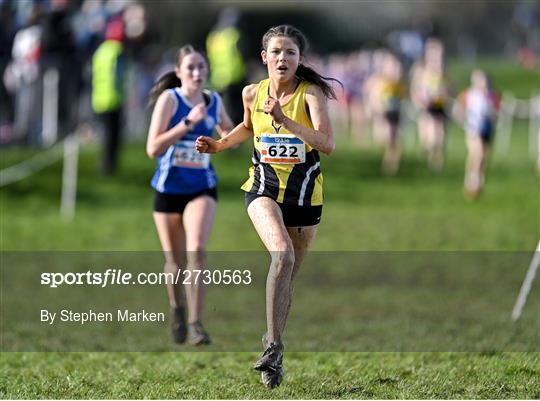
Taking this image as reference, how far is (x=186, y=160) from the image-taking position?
9359 millimetres

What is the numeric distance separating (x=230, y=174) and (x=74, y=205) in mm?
4188

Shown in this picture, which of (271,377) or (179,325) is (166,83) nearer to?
(179,325)

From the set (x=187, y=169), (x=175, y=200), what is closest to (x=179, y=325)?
(x=175, y=200)

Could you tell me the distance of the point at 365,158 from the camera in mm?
27297

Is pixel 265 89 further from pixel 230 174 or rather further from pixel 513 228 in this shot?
pixel 230 174

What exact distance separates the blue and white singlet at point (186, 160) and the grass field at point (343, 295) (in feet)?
4.03

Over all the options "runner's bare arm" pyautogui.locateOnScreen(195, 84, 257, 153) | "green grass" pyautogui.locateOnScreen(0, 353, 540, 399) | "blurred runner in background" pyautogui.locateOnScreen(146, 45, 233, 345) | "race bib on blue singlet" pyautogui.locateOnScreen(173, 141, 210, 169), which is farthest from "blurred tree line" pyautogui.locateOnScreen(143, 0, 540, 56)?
"runner's bare arm" pyautogui.locateOnScreen(195, 84, 257, 153)

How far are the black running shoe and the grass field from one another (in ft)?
0.58

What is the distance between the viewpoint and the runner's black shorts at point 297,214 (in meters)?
7.50

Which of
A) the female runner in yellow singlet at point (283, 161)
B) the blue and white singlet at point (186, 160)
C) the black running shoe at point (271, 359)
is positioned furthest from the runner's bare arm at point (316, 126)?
the blue and white singlet at point (186, 160)

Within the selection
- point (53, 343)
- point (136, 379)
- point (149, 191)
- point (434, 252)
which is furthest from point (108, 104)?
point (136, 379)

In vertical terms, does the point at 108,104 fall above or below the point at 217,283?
above

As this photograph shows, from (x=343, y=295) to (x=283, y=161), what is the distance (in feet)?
20.5

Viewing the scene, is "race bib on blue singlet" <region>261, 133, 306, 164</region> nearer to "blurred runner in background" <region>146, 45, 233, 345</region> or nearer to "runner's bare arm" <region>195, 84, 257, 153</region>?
"runner's bare arm" <region>195, 84, 257, 153</region>
